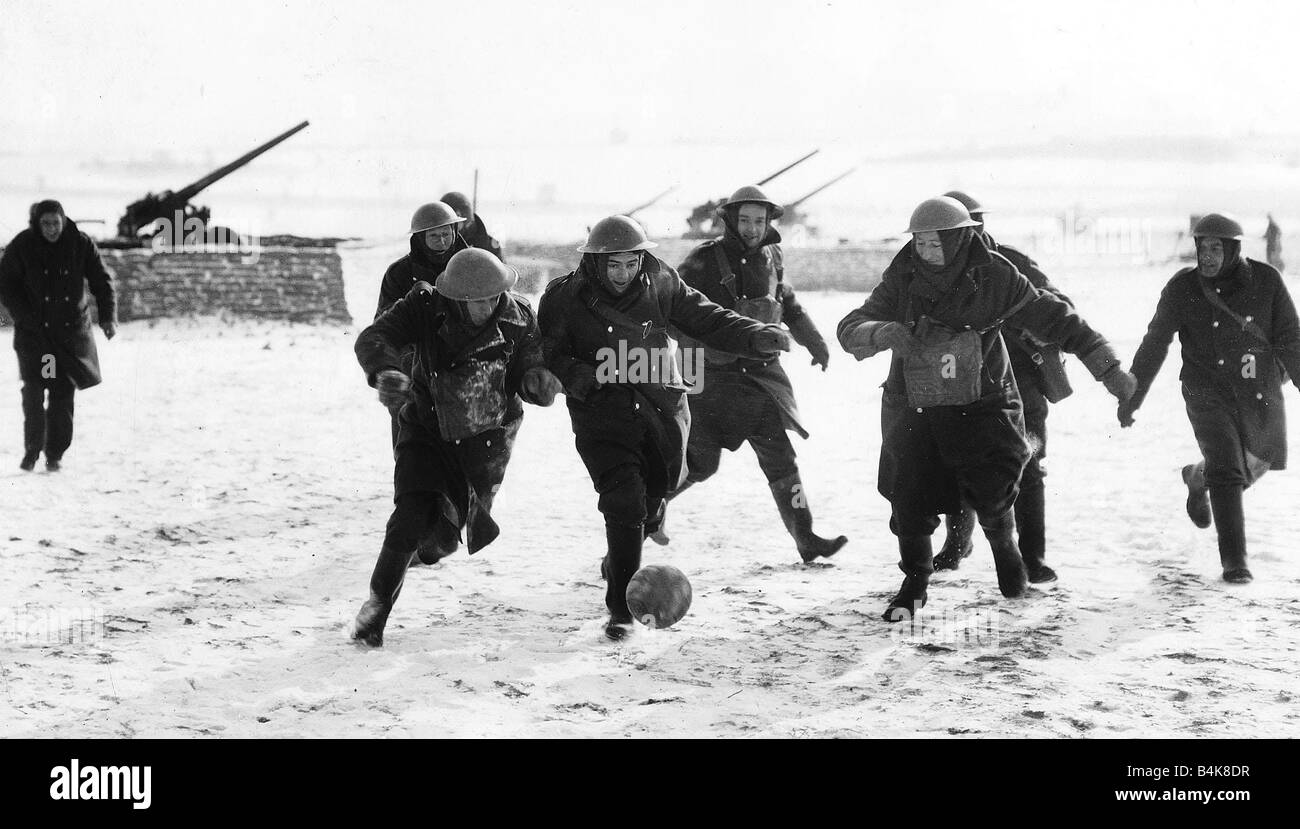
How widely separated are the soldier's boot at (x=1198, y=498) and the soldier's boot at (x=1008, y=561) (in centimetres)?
171

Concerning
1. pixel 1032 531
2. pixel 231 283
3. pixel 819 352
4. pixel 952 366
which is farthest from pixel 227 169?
pixel 952 366

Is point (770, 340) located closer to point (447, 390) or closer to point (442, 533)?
point (447, 390)

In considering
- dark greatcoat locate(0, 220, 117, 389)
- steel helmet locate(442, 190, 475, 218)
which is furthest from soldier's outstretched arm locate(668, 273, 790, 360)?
dark greatcoat locate(0, 220, 117, 389)

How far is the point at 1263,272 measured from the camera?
6.75 metres

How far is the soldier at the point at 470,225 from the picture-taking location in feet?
27.4

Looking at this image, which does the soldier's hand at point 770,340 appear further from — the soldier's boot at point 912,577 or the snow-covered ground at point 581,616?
the snow-covered ground at point 581,616

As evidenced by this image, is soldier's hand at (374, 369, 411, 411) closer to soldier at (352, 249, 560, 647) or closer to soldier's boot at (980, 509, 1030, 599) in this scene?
soldier at (352, 249, 560, 647)

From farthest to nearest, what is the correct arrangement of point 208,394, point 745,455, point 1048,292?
point 208,394 → point 745,455 → point 1048,292

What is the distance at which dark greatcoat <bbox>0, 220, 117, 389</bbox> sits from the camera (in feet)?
31.6

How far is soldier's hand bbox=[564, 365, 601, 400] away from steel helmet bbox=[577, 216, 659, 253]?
482 mm

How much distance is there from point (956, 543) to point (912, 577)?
966 mm

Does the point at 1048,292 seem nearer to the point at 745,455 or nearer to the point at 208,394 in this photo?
the point at 745,455

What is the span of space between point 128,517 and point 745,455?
4.64 m
